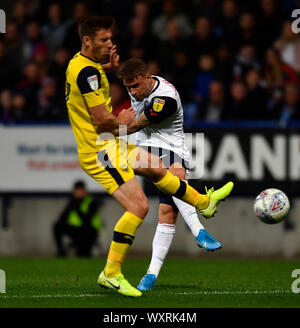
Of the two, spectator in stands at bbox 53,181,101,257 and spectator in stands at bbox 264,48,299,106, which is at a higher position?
spectator in stands at bbox 264,48,299,106

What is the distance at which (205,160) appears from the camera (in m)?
13.9

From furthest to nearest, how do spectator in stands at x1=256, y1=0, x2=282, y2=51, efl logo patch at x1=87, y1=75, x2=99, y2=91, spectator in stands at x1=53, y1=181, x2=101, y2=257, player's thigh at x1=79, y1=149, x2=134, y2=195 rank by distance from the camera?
1. spectator in stands at x1=256, y1=0, x2=282, y2=51
2. spectator in stands at x1=53, y1=181, x2=101, y2=257
3. player's thigh at x1=79, y1=149, x2=134, y2=195
4. efl logo patch at x1=87, y1=75, x2=99, y2=91

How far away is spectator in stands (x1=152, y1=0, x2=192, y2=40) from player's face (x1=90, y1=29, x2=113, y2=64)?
786cm

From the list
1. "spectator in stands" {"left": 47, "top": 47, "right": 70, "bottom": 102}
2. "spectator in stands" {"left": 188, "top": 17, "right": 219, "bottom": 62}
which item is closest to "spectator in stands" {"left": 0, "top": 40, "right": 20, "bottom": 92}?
"spectator in stands" {"left": 47, "top": 47, "right": 70, "bottom": 102}

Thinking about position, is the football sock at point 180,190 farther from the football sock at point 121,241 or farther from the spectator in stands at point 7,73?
the spectator in stands at point 7,73

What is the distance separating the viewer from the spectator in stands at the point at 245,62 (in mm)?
14258

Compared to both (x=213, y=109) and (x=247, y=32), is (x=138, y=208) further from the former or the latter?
(x=247, y=32)

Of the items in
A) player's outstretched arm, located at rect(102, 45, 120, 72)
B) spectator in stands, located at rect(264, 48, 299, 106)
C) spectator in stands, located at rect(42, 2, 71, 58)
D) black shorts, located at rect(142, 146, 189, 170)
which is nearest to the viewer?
player's outstretched arm, located at rect(102, 45, 120, 72)

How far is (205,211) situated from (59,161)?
22.4 feet

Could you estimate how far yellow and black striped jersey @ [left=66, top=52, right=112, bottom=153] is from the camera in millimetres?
7355

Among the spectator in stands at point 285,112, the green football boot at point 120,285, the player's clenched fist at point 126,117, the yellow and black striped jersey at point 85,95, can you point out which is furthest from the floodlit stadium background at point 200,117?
the green football boot at point 120,285

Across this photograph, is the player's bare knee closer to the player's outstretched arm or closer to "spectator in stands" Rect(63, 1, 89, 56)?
the player's outstretched arm
